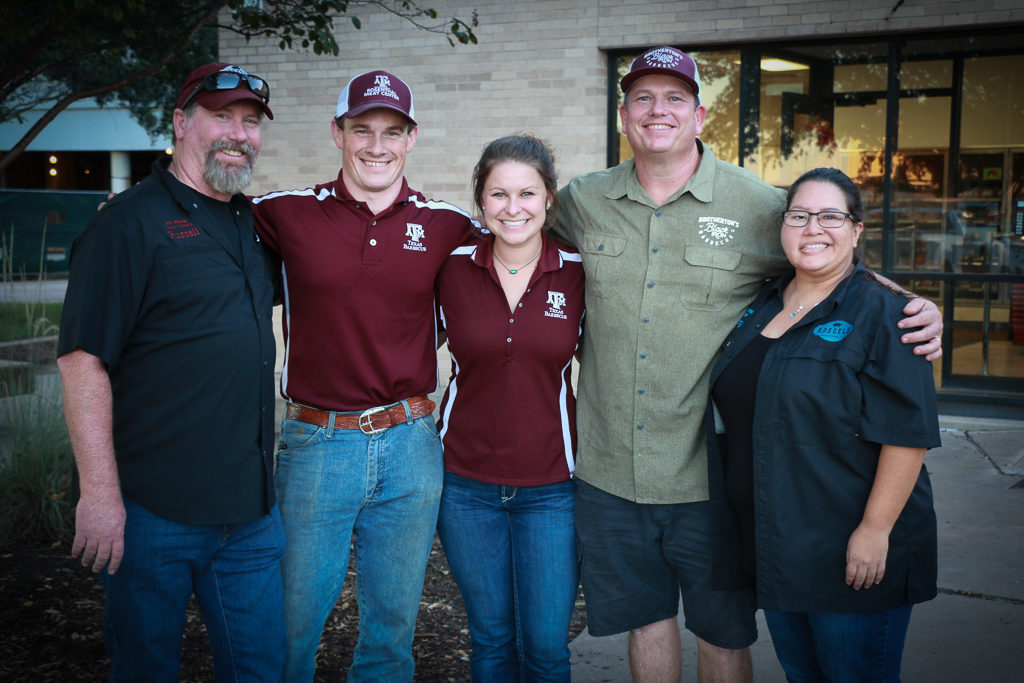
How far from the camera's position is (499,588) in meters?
3.30

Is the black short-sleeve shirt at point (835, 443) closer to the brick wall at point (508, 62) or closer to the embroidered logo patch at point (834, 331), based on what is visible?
the embroidered logo patch at point (834, 331)

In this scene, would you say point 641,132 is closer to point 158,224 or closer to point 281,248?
point 281,248

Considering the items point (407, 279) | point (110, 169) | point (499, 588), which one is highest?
point (110, 169)

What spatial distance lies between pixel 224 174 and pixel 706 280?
1.69 metres

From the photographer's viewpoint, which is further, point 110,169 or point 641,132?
point 110,169

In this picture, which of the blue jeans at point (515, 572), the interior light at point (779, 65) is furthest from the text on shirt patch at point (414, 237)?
the interior light at point (779, 65)

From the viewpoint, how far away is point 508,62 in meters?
9.15

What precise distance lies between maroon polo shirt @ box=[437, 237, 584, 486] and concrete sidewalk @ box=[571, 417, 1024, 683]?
1.32 m

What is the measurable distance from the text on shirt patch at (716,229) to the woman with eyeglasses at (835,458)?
315 millimetres

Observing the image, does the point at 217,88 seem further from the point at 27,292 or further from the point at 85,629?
the point at 27,292

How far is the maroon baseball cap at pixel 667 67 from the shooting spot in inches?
131

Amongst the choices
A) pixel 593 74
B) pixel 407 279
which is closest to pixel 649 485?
pixel 407 279

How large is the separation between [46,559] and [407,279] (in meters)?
3.22

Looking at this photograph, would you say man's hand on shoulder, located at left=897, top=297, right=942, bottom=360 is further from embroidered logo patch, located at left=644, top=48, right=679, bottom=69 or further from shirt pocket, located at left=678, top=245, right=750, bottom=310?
embroidered logo patch, located at left=644, top=48, right=679, bottom=69
